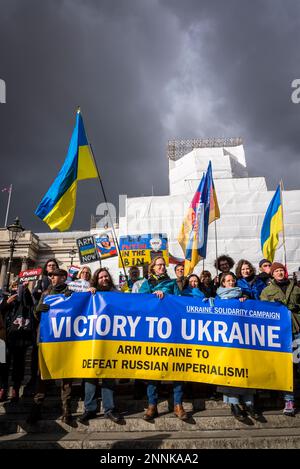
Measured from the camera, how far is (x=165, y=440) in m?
3.70

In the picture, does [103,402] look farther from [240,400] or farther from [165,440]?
[240,400]

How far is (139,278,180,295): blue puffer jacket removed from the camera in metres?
4.99

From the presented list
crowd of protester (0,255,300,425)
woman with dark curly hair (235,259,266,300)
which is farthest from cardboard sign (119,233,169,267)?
crowd of protester (0,255,300,425)

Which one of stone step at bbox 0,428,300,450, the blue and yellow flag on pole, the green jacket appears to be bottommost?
stone step at bbox 0,428,300,450

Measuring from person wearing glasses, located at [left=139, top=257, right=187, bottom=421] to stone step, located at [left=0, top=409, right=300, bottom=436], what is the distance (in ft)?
0.35

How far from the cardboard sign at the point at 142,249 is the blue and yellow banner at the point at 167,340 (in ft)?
37.5

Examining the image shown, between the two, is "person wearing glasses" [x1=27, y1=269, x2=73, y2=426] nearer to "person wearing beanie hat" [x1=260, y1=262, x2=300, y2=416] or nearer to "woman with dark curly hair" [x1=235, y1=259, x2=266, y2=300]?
"woman with dark curly hair" [x1=235, y1=259, x2=266, y2=300]

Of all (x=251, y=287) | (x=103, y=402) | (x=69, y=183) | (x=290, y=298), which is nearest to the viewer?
(x=103, y=402)

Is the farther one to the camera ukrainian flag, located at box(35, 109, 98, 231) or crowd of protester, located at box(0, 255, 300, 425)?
ukrainian flag, located at box(35, 109, 98, 231)

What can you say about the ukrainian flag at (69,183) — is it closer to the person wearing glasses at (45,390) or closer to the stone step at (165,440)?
the person wearing glasses at (45,390)

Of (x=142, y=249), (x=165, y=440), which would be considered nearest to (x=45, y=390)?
(x=165, y=440)

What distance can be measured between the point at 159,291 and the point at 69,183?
3.06 metres

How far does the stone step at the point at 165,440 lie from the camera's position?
11.9 ft

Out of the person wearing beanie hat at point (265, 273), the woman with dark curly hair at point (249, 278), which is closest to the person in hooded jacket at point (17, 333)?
the woman with dark curly hair at point (249, 278)
